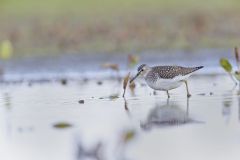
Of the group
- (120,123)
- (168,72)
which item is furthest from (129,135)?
(168,72)

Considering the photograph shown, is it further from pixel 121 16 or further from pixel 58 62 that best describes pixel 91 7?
pixel 58 62

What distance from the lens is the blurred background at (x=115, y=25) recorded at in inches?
821

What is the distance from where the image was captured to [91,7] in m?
24.3

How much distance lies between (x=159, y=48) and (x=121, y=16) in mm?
3444

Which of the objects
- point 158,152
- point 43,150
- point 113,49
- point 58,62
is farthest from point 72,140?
point 113,49

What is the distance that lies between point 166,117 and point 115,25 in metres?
13.2

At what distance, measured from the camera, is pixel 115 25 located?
22.9 m

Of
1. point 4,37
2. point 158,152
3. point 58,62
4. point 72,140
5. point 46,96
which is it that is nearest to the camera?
point 158,152

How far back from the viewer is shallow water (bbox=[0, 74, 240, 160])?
7.77 meters

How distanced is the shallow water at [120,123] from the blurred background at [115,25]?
23.7 feet

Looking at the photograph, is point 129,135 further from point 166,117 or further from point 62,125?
point 166,117

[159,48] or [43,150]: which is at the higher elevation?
[159,48]

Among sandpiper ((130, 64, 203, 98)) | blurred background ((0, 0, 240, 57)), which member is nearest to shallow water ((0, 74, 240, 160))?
sandpiper ((130, 64, 203, 98))

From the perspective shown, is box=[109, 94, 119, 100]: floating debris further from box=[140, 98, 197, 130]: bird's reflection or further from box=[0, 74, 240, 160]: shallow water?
box=[140, 98, 197, 130]: bird's reflection
